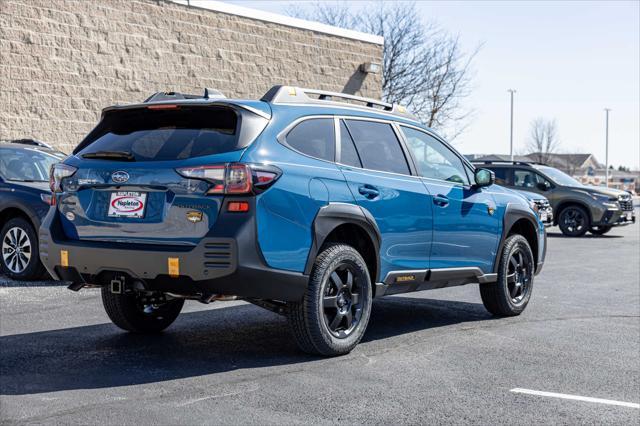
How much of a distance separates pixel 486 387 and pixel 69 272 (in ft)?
9.93

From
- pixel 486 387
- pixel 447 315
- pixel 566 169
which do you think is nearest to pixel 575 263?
pixel 447 315

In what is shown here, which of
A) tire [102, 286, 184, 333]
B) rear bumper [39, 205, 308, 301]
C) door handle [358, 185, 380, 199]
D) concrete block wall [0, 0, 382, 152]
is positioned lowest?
tire [102, 286, 184, 333]

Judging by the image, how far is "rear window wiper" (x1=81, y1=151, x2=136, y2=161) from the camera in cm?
650

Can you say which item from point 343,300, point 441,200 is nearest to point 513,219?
point 441,200

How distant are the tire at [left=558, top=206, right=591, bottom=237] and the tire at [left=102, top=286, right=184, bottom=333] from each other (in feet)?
53.6

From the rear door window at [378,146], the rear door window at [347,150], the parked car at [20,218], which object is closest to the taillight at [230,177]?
the rear door window at [347,150]

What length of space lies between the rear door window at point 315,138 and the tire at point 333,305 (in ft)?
2.35

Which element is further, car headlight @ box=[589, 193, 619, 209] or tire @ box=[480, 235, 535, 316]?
car headlight @ box=[589, 193, 619, 209]

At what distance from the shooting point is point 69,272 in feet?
21.7

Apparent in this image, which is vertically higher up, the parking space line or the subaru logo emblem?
the subaru logo emblem

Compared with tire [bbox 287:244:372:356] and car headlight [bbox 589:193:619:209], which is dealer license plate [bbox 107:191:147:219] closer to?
tire [bbox 287:244:372:356]

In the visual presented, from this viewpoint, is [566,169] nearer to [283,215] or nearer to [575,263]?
[575,263]

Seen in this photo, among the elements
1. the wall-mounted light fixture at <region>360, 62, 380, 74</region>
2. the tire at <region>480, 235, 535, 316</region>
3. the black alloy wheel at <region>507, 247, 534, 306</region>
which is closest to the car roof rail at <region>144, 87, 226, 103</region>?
the tire at <region>480, 235, 535, 316</region>

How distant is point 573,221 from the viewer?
22.6 meters
